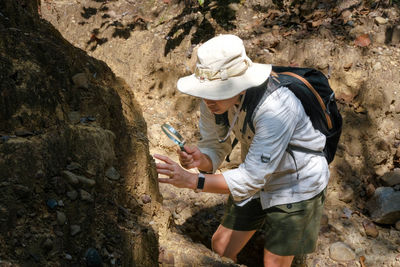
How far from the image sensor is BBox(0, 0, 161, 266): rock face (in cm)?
224

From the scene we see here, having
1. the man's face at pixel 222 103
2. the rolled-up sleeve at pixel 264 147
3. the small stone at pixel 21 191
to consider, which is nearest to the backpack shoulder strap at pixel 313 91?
the rolled-up sleeve at pixel 264 147

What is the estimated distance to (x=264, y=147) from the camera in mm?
2254

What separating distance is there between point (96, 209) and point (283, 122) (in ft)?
4.21

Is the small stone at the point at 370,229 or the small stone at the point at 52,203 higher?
the small stone at the point at 52,203

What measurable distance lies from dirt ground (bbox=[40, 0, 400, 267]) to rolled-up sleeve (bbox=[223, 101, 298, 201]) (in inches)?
85.5

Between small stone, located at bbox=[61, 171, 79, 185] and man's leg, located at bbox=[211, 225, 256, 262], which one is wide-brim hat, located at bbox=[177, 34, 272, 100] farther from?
man's leg, located at bbox=[211, 225, 256, 262]

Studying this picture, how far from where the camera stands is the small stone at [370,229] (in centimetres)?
442

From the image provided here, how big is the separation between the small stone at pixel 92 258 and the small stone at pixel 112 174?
25.2 inches

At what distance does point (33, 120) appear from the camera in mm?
2568

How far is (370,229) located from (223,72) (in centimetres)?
308

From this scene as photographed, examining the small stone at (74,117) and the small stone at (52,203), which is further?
the small stone at (74,117)

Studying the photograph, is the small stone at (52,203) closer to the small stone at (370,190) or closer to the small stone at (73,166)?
the small stone at (73,166)

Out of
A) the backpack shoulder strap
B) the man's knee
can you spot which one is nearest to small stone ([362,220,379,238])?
the man's knee

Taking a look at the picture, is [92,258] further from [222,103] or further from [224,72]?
[224,72]
